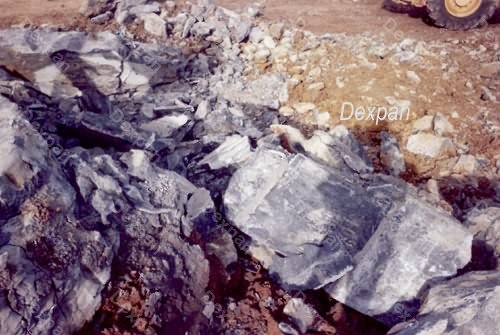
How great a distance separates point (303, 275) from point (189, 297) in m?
0.82

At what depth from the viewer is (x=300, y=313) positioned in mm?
2914

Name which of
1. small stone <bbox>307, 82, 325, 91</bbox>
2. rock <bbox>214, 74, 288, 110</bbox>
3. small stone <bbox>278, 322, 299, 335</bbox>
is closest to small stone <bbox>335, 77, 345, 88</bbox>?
small stone <bbox>307, 82, 325, 91</bbox>

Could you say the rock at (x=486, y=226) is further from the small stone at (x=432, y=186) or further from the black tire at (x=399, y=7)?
the black tire at (x=399, y=7)


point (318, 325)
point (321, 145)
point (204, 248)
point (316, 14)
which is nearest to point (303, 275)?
point (318, 325)

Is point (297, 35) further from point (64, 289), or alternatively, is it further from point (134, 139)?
point (64, 289)

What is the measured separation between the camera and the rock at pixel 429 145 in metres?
4.79

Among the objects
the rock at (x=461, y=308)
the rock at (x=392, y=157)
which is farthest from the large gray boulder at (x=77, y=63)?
the rock at (x=461, y=308)

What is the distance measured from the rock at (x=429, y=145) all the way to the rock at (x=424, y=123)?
19 centimetres

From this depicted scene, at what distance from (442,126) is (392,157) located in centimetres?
85

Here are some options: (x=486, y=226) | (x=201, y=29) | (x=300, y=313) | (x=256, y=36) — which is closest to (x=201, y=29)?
(x=201, y=29)

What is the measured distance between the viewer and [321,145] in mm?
4008

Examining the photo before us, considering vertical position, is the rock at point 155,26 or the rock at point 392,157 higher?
the rock at point 155,26

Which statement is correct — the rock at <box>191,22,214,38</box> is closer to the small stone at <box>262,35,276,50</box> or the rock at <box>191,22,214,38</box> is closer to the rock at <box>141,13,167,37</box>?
the rock at <box>141,13,167,37</box>

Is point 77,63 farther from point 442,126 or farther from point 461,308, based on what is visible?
point 461,308
